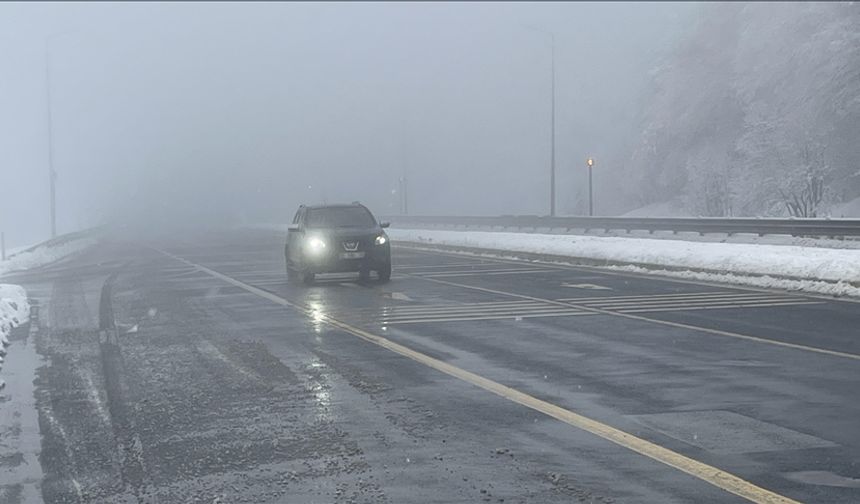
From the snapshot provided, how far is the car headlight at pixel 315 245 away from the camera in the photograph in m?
21.7

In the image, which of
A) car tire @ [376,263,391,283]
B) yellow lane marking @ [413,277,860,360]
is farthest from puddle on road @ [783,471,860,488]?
car tire @ [376,263,391,283]

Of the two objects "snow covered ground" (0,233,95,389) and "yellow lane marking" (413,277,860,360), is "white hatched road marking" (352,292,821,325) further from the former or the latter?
"snow covered ground" (0,233,95,389)

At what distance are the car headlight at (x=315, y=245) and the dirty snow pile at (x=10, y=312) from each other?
5793 mm

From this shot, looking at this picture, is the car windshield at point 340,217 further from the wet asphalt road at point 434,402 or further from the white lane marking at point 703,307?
the white lane marking at point 703,307

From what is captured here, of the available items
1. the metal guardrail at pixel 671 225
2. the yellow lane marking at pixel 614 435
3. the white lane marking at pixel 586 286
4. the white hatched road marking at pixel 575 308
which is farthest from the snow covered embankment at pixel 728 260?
the yellow lane marking at pixel 614 435

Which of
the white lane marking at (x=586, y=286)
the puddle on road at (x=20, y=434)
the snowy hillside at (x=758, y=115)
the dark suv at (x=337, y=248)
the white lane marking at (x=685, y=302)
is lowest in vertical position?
the puddle on road at (x=20, y=434)

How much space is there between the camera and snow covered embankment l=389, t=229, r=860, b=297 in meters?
18.0

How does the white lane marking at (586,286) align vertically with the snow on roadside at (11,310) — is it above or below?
above

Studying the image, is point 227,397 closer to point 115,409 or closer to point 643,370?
point 115,409

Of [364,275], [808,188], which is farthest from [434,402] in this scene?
[808,188]

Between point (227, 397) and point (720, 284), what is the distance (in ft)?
42.2

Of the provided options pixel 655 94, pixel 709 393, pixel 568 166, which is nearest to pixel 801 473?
pixel 709 393

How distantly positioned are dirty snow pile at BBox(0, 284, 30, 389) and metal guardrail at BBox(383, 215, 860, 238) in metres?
22.7

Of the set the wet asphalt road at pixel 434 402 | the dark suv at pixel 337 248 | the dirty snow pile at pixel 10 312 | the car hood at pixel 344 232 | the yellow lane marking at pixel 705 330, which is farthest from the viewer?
the car hood at pixel 344 232
